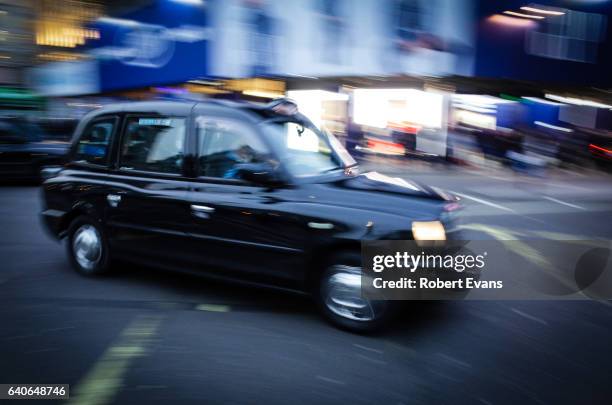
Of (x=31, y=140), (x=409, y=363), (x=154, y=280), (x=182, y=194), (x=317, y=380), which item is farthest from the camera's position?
(x=31, y=140)

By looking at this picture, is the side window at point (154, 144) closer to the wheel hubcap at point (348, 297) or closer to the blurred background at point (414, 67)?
the wheel hubcap at point (348, 297)

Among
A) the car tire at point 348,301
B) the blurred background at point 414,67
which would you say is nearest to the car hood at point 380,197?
the car tire at point 348,301

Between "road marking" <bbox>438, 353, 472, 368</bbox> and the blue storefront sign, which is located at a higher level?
the blue storefront sign

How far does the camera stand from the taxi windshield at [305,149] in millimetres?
4496

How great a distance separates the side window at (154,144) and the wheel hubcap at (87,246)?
80 cm

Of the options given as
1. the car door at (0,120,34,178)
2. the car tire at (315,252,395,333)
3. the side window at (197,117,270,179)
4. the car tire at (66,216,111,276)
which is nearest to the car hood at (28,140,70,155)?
the car door at (0,120,34,178)

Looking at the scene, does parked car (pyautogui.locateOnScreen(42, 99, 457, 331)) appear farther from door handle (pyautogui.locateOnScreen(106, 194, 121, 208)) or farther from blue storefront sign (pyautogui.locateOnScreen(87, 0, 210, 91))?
blue storefront sign (pyautogui.locateOnScreen(87, 0, 210, 91))

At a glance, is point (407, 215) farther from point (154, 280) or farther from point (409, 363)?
point (154, 280)

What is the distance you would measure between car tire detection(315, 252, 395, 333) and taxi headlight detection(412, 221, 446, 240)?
1.43 feet

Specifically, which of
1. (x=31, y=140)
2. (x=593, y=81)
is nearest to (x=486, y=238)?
(x=31, y=140)

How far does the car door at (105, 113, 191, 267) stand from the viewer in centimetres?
483

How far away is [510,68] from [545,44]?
5.76ft

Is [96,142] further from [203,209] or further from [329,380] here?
[329,380]

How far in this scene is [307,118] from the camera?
5.14 meters
